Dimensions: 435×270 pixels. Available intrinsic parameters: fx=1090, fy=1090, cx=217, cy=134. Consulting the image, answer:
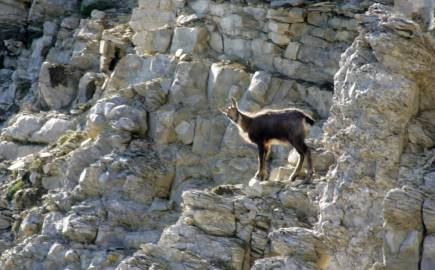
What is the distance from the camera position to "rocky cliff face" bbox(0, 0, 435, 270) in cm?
1956

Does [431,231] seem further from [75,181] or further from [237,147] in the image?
[75,181]

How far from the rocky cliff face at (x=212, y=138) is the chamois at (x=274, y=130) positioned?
482 mm

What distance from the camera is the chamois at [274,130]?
2314cm

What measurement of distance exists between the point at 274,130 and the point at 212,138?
4246mm

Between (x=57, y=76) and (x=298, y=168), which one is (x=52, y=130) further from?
(x=298, y=168)

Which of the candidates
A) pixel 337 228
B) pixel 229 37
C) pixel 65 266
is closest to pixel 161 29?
pixel 229 37

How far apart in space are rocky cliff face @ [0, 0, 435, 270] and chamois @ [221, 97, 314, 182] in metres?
0.48

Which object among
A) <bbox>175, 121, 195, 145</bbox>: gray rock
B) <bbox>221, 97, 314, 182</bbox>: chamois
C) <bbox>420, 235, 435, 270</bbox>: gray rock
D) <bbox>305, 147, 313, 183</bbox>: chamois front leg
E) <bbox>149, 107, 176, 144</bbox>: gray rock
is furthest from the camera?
<bbox>149, 107, 176, 144</bbox>: gray rock

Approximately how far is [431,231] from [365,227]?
1513 mm

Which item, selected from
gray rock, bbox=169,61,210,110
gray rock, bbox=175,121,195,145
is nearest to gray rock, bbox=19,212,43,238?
gray rock, bbox=175,121,195,145

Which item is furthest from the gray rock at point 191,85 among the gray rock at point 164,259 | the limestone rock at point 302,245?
the limestone rock at point 302,245

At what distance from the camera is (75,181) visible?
2834cm

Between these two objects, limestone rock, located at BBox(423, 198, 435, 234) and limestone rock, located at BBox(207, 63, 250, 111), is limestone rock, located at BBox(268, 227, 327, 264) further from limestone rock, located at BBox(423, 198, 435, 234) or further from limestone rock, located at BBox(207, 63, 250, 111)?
limestone rock, located at BBox(207, 63, 250, 111)

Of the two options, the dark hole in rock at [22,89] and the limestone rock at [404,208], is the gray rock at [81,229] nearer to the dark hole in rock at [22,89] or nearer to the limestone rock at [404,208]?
the limestone rock at [404,208]
